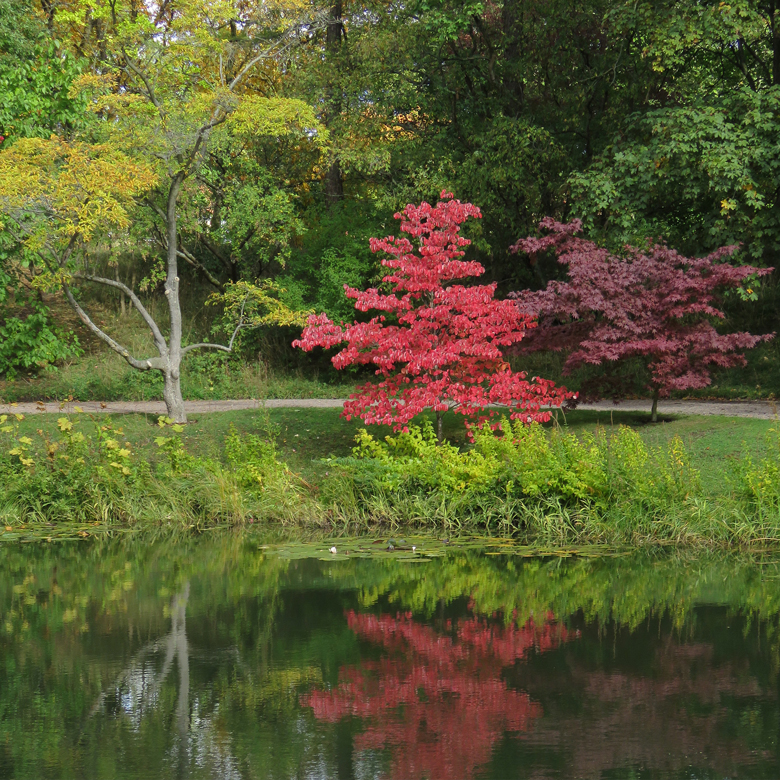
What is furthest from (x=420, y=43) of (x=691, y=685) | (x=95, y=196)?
(x=691, y=685)

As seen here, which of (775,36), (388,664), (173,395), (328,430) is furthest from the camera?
(775,36)

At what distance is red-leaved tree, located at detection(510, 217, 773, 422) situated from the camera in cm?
1538

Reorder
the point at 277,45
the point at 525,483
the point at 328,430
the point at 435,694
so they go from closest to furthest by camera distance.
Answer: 1. the point at 435,694
2. the point at 525,483
3. the point at 328,430
4. the point at 277,45

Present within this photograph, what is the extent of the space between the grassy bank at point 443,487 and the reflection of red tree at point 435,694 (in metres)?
3.40

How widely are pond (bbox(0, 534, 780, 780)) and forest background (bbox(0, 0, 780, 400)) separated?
7027mm

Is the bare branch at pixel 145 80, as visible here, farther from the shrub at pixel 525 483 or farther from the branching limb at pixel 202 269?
the branching limb at pixel 202 269

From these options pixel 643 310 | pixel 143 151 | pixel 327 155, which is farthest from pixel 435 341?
pixel 327 155

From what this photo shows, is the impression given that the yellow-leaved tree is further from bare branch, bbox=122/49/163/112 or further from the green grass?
the green grass

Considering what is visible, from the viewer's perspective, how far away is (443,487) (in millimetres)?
12547

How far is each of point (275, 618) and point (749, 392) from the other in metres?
14.7

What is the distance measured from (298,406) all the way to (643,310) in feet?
21.2

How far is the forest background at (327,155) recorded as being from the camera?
55.6 feet

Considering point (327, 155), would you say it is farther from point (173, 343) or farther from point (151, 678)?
point (151, 678)

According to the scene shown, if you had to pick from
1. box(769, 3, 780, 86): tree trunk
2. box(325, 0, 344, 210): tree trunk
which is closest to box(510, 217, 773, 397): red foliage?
box(769, 3, 780, 86): tree trunk
